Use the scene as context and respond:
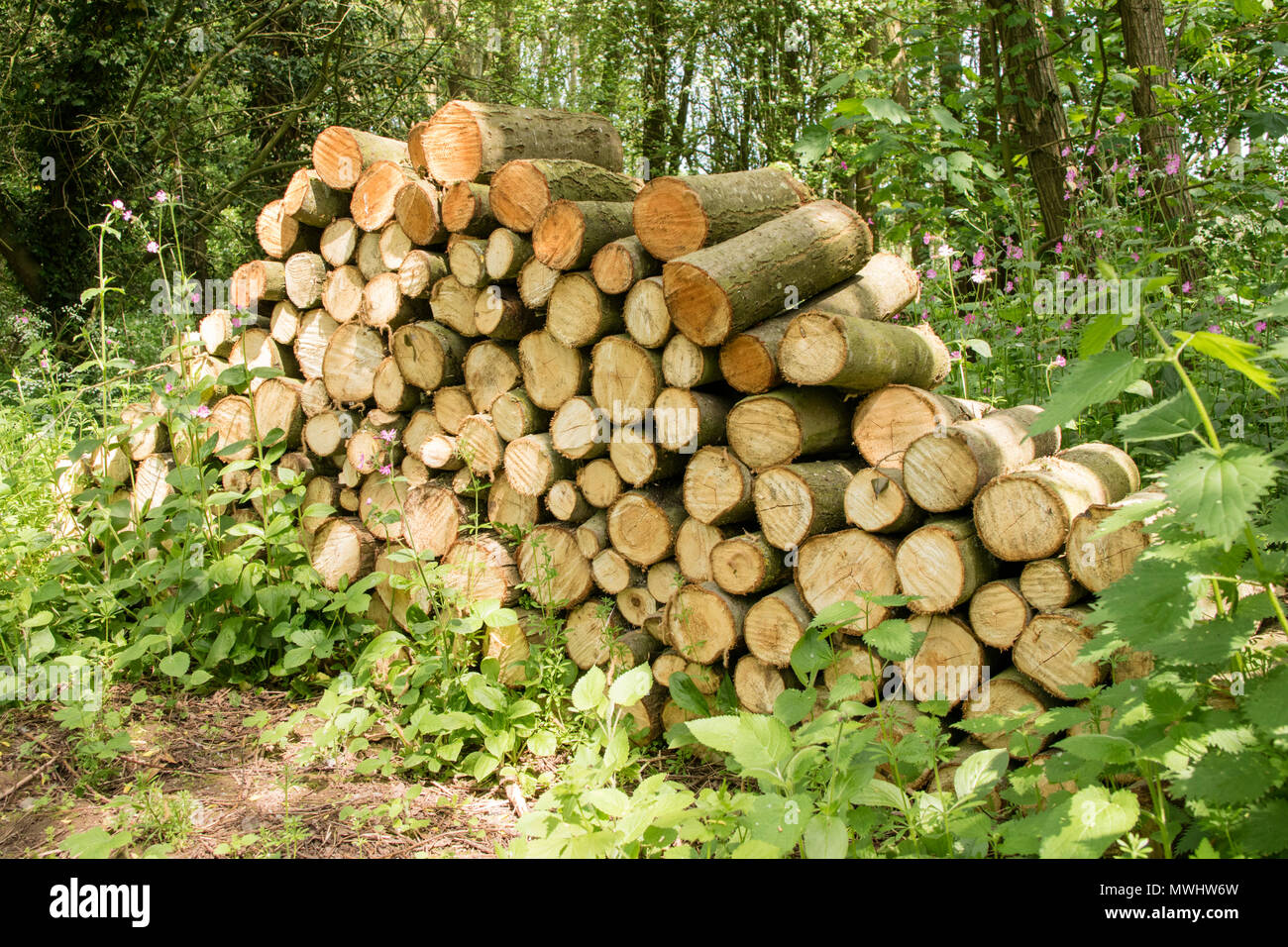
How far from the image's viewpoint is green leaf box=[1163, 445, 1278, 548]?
125 centimetres

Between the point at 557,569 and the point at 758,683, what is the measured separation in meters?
A: 0.83

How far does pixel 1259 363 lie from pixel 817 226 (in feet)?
6.00

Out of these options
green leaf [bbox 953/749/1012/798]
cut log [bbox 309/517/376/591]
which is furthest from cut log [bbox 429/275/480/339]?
green leaf [bbox 953/749/1012/798]

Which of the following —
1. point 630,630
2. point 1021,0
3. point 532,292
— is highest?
point 1021,0

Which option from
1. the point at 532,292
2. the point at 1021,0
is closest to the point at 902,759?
the point at 532,292

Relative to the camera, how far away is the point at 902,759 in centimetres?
209

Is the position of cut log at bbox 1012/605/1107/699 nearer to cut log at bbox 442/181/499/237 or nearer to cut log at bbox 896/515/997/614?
cut log at bbox 896/515/997/614

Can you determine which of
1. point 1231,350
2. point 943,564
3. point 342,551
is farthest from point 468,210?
point 1231,350

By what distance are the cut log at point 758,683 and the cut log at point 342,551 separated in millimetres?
1618

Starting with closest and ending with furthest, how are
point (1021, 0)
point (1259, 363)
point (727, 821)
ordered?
point (727, 821) → point (1259, 363) → point (1021, 0)

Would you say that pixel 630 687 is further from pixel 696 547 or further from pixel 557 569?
pixel 557 569

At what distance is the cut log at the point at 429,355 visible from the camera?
3363 mm

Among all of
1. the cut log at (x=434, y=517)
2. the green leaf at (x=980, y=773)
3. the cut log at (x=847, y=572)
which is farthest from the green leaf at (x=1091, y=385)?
the cut log at (x=434, y=517)
